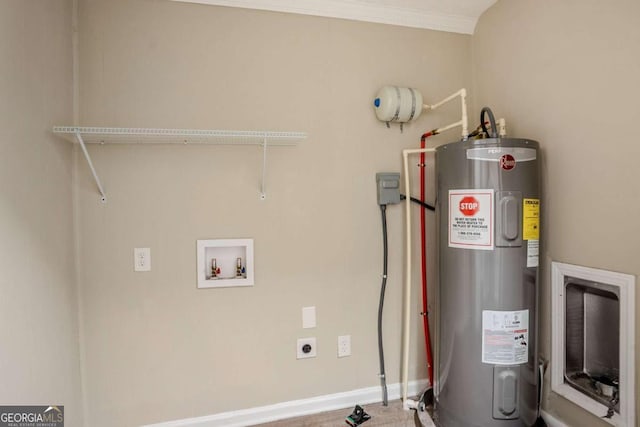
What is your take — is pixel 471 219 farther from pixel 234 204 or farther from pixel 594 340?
pixel 234 204

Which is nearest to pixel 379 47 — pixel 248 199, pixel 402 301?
pixel 248 199

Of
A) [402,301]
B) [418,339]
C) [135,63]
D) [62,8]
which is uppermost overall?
[62,8]

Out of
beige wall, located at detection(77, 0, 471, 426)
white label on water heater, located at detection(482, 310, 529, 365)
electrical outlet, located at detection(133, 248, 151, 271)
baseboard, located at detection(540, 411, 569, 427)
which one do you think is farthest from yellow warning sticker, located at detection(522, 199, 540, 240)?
electrical outlet, located at detection(133, 248, 151, 271)

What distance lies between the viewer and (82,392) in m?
1.61

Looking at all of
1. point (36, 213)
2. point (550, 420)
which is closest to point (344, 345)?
point (550, 420)

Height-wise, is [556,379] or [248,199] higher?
[248,199]

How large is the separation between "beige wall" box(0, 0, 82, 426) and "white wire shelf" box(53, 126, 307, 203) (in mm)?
119

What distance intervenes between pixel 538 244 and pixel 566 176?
13.9 inches

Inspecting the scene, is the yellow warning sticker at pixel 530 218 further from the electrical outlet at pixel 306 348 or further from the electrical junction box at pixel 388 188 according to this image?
the electrical outlet at pixel 306 348

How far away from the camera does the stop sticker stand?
148 centimetres

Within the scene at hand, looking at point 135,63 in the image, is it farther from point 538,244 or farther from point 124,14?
point 538,244

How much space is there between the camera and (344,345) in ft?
6.27

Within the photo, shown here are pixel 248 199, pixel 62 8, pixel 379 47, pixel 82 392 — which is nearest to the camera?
pixel 62 8

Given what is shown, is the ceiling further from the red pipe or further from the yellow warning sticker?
the yellow warning sticker
